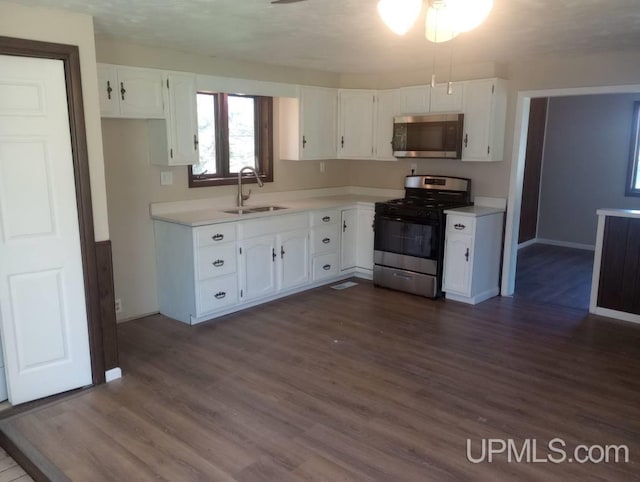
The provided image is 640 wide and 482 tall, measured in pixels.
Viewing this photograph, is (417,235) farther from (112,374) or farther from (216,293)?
(112,374)

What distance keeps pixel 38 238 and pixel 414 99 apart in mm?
3783

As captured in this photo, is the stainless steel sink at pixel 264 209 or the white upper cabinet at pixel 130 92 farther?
the stainless steel sink at pixel 264 209

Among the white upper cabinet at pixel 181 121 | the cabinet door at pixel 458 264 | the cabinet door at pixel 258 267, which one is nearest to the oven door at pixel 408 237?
the cabinet door at pixel 458 264

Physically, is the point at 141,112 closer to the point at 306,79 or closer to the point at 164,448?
the point at 306,79

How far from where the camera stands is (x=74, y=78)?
9.39 feet

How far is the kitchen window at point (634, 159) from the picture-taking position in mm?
6617

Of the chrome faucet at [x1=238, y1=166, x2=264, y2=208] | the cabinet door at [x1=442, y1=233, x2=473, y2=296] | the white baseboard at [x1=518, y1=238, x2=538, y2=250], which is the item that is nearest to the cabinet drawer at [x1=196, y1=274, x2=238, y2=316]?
the chrome faucet at [x1=238, y1=166, x2=264, y2=208]

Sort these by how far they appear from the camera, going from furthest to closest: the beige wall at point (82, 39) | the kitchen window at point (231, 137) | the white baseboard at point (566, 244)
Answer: the white baseboard at point (566, 244) < the kitchen window at point (231, 137) < the beige wall at point (82, 39)

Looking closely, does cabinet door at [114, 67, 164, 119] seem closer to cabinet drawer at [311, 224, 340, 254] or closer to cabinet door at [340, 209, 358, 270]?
cabinet drawer at [311, 224, 340, 254]

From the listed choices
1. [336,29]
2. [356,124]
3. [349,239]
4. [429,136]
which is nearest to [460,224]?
[429,136]

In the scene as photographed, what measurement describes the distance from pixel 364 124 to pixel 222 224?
87.8 inches

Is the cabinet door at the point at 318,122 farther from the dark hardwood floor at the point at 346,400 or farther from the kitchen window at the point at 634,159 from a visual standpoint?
the kitchen window at the point at 634,159

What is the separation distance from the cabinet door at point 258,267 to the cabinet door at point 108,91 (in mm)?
1471

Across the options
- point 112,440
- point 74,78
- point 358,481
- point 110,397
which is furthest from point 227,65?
point 358,481
